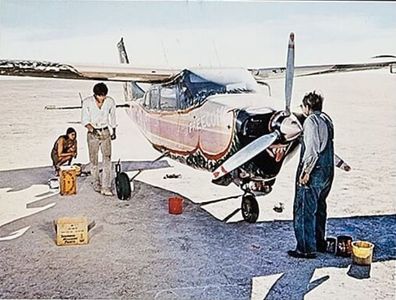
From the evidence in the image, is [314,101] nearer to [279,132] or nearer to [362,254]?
[279,132]

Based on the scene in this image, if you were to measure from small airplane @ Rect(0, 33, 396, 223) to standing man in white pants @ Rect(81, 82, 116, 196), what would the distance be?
196 millimetres

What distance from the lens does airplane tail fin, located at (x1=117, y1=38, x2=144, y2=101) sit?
5219 mm

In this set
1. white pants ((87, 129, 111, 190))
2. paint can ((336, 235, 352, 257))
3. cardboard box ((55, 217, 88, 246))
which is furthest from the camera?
white pants ((87, 129, 111, 190))

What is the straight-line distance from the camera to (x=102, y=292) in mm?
2594

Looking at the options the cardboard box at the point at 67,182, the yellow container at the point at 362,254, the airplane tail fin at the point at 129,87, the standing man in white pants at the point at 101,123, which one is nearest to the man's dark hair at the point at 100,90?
the standing man in white pants at the point at 101,123

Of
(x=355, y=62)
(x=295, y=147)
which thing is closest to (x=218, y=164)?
(x=295, y=147)

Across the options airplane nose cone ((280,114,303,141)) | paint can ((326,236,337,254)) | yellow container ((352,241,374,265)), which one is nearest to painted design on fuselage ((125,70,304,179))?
airplane nose cone ((280,114,303,141))

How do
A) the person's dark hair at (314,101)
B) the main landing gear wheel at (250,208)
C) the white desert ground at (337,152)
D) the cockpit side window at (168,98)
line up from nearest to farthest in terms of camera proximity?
the white desert ground at (337,152)
the person's dark hair at (314,101)
the main landing gear wheel at (250,208)
the cockpit side window at (168,98)

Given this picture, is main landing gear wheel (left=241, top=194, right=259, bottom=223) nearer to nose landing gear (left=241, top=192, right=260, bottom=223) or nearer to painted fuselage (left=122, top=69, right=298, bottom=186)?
nose landing gear (left=241, top=192, right=260, bottom=223)

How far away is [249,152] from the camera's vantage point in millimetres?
3225

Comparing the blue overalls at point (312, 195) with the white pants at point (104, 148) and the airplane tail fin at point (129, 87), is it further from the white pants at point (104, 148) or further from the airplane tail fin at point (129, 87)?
the airplane tail fin at point (129, 87)

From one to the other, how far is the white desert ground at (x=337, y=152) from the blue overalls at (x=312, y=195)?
0.23 m

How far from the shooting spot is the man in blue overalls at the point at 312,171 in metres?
2.93

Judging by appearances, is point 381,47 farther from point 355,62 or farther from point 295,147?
point 295,147
